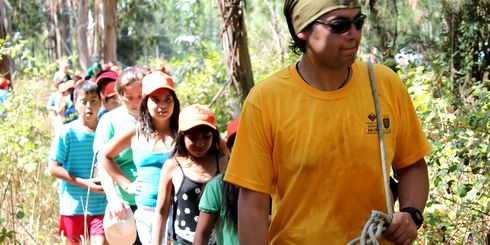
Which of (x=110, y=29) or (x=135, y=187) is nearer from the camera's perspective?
(x=135, y=187)

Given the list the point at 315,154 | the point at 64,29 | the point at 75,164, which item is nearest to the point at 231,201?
the point at 315,154

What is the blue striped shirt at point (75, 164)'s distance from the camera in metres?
7.02

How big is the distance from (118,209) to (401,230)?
3186 mm

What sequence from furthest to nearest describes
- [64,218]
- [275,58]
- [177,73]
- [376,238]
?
[275,58]
[177,73]
[64,218]
[376,238]

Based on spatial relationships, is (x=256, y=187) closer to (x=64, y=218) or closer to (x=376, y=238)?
(x=376, y=238)

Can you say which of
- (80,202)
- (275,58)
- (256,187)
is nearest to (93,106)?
(80,202)

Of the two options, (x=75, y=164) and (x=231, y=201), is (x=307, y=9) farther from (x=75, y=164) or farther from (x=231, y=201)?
(x=75, y=164)

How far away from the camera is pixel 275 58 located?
15.8 m

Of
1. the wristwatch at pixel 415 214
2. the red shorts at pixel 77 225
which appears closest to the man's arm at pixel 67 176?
the red shorts at pixel 77 225

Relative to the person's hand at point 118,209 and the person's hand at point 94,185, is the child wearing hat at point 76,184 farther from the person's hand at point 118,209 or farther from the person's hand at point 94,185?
the person's hand at point 118,209

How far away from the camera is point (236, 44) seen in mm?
9617

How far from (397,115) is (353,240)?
1.61ft

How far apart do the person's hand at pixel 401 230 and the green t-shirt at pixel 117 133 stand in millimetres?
3599

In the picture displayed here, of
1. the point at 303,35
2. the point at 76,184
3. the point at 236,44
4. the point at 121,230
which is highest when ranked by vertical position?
the point at 303,35
